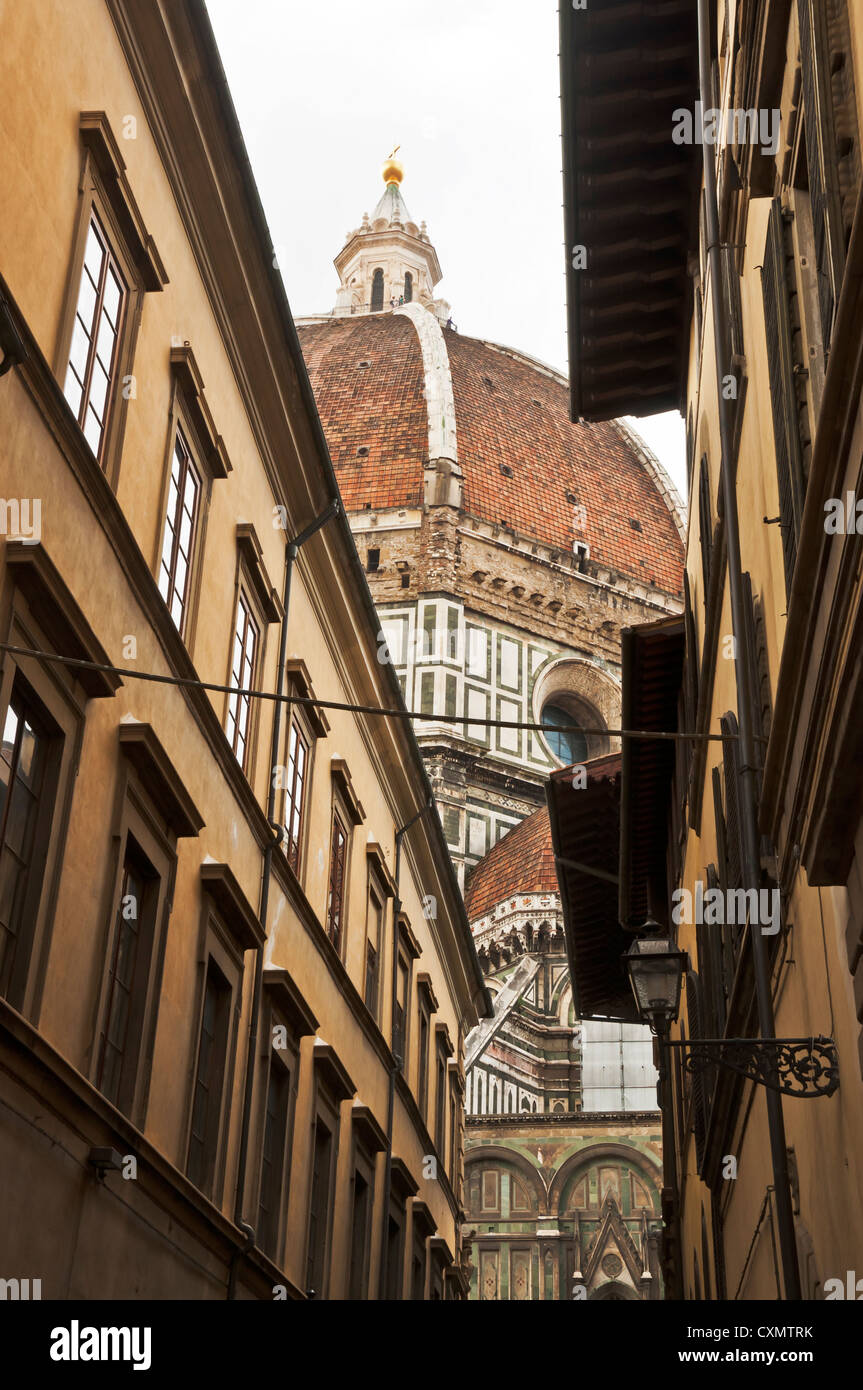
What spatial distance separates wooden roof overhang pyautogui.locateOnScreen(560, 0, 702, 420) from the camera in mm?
12688

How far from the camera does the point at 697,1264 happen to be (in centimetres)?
1730

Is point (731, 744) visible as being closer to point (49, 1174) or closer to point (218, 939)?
point (218, 939)

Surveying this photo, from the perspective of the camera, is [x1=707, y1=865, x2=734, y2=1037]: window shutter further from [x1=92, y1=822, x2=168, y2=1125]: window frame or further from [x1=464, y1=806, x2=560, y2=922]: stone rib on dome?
[x1=464, y1=806, x2=560, y2=922]: stone rib on dome

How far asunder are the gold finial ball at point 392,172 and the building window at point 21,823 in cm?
8436

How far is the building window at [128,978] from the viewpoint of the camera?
9172 mm

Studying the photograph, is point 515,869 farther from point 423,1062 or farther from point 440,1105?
point 423,1062

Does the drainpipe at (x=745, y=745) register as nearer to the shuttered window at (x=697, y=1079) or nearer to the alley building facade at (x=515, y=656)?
the shuttered window at (x=697, y=1079)

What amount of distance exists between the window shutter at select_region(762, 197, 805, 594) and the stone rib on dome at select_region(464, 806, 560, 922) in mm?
36768

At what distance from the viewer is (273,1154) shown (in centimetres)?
1296

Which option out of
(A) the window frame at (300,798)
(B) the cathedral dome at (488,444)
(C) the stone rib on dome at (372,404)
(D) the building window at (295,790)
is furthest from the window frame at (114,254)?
(B) the cathedral dome at (488,444)

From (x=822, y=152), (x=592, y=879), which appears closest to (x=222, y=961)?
(x=822, y=152)

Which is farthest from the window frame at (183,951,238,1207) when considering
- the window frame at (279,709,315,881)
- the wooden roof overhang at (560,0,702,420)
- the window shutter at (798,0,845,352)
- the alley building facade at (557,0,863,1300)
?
the wooden roof overhang at (560,0,702,420)

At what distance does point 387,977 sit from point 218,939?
745 cm

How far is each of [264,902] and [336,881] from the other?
3.26 metres
